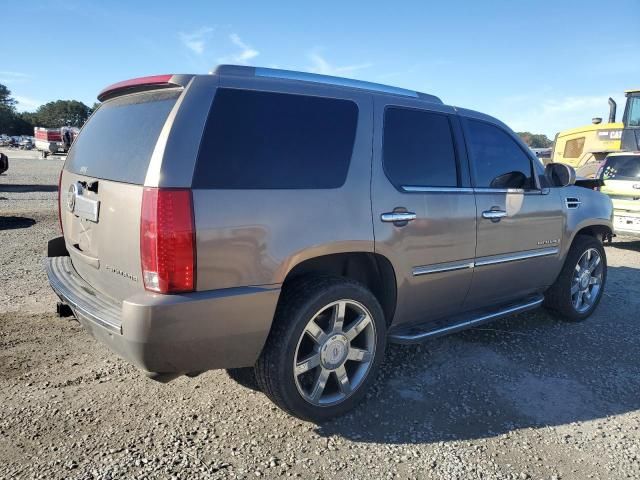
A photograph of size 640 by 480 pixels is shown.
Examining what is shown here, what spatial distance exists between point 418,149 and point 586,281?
2752mm

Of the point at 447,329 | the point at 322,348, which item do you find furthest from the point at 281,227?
the point at 447,329

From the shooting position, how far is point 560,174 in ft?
14.5

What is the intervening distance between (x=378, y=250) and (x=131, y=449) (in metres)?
1.78

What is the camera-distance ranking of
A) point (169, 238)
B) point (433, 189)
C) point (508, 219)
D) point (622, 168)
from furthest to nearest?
point (622, 168)
point (508, 219)
point (433, 189)
point (169, 238)

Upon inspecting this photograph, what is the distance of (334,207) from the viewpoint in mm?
2832

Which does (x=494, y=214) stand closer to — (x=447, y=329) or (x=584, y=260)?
(x=447, y=329)

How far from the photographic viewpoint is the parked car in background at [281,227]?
238 cm

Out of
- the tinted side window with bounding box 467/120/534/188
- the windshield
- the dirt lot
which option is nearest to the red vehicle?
the windshield

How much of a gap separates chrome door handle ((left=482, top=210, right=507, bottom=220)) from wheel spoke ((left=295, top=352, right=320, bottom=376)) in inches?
67.7

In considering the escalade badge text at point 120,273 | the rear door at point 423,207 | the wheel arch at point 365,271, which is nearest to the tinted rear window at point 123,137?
the escalade badge text at point 120,273

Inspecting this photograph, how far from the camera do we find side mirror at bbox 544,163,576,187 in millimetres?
4363

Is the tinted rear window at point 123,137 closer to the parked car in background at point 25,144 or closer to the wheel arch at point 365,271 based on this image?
the wheel arch at point 365,271

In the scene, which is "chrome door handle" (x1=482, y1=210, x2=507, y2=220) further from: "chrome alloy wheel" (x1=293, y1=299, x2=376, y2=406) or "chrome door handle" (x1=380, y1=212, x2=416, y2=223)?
"chrome alloy wheel" (x1=293, y1=299, x2=376, y2=406)

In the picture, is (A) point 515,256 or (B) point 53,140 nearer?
(A) point 515,256
